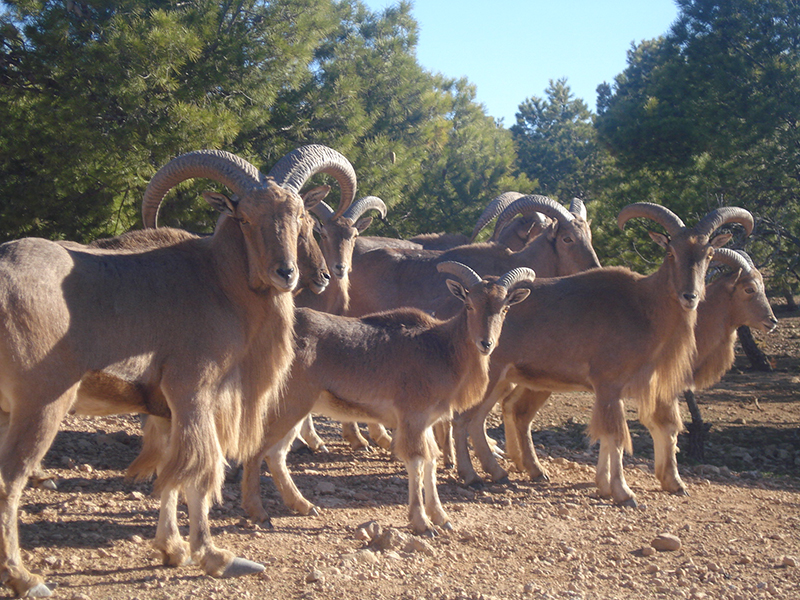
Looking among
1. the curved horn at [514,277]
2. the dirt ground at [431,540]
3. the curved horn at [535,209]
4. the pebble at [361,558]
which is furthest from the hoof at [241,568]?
the curved horn at [535,209]

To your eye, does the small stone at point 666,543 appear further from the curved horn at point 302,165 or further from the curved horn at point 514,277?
the curved horn at point 302,165

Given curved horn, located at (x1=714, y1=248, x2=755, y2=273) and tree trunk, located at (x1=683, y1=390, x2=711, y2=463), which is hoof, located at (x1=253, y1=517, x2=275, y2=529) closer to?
tree trunk, located at (x1=683, y1=390, x2=711, y2=463)

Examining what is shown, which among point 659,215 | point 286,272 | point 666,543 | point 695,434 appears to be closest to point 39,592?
point 286,272

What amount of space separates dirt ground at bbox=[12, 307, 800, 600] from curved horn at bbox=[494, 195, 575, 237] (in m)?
3.46

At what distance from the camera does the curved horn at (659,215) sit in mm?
9406

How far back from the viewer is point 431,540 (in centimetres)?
678

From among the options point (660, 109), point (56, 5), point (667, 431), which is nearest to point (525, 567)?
point (667, 431)

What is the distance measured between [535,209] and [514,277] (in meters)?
3.87

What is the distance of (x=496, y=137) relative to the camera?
81.3ft

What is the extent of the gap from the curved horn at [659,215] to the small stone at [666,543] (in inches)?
152

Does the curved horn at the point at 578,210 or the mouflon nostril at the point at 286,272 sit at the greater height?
the curved horn at the point at 578,210

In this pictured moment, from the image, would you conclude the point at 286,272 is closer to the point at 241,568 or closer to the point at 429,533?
the point at 241,568

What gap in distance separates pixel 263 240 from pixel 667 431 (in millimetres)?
5817

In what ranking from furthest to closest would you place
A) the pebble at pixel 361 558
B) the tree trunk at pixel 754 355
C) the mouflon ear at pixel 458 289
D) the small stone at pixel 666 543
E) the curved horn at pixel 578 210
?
the tree trunk at pixel 754 355, the curved horn at pixel 578 210, the mouflon ear at pixel 458 289, the small stone at pixel 666 543, the pebble at pixel 361 558
